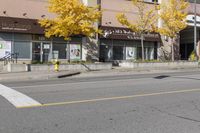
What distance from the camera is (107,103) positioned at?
1080 cm

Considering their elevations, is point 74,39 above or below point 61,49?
above

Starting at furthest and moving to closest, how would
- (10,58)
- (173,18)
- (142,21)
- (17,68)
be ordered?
(173,18), (142,21), (10,58), (17,68)

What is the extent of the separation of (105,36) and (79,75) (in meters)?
11.1

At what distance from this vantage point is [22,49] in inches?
1225

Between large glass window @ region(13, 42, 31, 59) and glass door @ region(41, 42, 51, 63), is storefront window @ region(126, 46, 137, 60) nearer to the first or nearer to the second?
glass door @ region(41, 42, 51, 63)

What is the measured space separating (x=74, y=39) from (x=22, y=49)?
5126 mm

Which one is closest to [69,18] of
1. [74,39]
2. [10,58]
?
[10,58]

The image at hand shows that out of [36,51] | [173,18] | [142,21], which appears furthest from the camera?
[173,18]

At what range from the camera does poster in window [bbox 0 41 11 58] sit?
30062 mm

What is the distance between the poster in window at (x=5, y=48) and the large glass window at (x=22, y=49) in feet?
1.73

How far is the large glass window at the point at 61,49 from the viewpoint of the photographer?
3309cm

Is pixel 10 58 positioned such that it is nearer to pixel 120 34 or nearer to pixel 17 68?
pixel 17 68

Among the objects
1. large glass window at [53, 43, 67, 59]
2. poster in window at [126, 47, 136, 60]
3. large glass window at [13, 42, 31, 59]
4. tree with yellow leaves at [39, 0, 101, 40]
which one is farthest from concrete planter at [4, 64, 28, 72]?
poster in window at [126, 47, 136, 60]

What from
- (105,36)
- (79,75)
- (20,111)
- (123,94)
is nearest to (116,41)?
(105,36)
